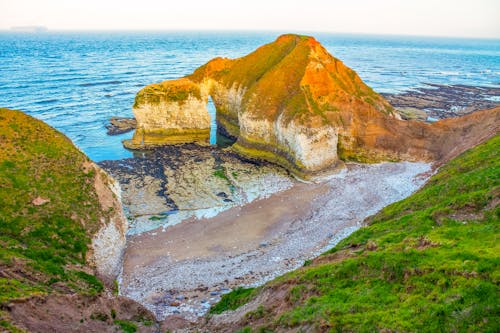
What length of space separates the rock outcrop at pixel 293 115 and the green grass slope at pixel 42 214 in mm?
23988

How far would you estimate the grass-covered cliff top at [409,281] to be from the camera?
12148 mm

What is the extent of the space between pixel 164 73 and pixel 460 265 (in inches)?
4359

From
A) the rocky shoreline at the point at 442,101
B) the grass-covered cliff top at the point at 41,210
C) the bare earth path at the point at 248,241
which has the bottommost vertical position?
the bare earth path at the point at 248,241

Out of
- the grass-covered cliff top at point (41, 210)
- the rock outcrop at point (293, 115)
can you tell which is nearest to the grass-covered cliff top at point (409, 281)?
the grass-covered cliff top at point (41, 210)

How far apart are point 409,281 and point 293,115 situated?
1306 inches

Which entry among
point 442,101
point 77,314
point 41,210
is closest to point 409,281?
point 77,314

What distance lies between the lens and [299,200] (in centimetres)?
3844

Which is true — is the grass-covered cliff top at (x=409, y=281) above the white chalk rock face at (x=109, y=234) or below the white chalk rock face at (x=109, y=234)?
above

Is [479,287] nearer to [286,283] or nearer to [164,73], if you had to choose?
[286,283]

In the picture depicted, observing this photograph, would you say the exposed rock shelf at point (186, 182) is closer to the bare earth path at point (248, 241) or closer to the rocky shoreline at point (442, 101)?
the bare earth path at point (248, 241)

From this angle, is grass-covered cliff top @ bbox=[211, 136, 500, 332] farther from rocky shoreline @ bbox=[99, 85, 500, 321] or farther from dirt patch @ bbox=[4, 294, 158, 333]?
rocky shoreline @ bbox=[99, 85, 500, 321]

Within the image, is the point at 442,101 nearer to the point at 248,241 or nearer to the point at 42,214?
the point at 248,241

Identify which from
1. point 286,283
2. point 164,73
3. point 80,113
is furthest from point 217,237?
point 164,73

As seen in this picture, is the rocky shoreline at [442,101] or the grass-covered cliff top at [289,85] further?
the rocky shoreline at [442,101]
